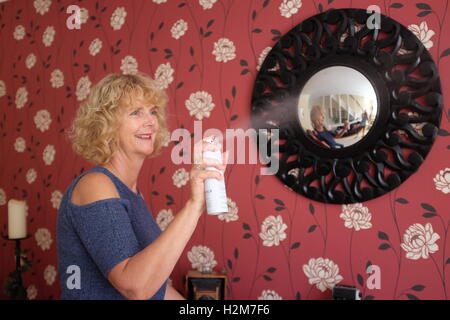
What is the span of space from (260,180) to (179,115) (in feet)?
1.69

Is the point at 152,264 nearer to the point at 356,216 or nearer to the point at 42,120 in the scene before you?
the point at 356,216

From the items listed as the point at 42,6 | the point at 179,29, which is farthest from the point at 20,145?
the point at 179,29

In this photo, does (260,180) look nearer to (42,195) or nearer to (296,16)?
(296,16)

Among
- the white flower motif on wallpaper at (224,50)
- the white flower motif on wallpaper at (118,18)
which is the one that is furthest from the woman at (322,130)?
the white flower motif on wallpaper at (118,18)

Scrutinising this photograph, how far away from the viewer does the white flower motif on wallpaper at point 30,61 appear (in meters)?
2.19

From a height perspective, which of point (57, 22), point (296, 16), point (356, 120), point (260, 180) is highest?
point (57, 22)

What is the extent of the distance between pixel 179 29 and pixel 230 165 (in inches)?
28.6

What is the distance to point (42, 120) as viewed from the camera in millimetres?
2141

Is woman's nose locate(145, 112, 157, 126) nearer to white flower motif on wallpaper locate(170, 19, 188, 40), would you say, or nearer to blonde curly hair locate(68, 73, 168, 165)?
blonde curly hair locate(68, 73, 168, 165)

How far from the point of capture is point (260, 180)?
1.62 meters

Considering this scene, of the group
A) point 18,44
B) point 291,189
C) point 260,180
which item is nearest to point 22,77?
point 18,44

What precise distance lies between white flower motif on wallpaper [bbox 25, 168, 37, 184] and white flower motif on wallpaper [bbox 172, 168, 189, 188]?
3.20 ft

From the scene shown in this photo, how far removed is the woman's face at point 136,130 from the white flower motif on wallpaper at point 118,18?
1071 millimetres

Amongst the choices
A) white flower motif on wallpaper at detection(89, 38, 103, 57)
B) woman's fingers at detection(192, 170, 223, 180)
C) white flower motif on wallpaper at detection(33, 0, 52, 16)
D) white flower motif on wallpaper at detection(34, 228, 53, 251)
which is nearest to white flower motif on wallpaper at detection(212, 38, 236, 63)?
white flower motif on wallpaper at detection(89, 38, 103, 57)
